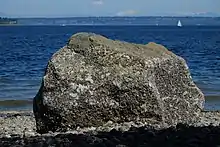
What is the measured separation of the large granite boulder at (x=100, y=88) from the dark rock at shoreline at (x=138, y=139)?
38.4 inches

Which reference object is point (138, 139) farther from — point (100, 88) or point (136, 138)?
point (100, 88)

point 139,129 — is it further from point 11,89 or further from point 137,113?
point 11,89

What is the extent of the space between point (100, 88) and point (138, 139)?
6.40ft

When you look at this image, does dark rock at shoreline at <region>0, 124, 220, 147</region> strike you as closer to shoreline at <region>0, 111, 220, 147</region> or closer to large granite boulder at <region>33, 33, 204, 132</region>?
shoreline at <region>0, 111, 220, 147</region>

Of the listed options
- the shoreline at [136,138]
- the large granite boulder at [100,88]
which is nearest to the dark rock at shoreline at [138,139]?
the shoreline at [136,138]

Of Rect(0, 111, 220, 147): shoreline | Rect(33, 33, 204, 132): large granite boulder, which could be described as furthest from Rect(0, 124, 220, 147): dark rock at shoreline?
Rect(33, 33, 204, 132): large granite boulder

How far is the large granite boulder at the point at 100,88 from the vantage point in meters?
9.93

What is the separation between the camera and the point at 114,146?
779 centimetres

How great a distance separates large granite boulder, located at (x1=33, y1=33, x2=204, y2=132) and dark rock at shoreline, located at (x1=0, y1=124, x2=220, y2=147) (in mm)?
974

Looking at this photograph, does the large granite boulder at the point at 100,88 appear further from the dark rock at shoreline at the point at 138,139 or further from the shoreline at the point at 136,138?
the dark rock at shoreline at the point at 138,139

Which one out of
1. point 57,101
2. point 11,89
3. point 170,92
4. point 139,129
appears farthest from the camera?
point 11,89

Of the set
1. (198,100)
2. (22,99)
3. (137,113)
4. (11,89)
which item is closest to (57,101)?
(137,113)

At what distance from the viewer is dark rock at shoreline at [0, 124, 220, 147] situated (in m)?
7.82

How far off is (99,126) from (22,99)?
13.0 meters
